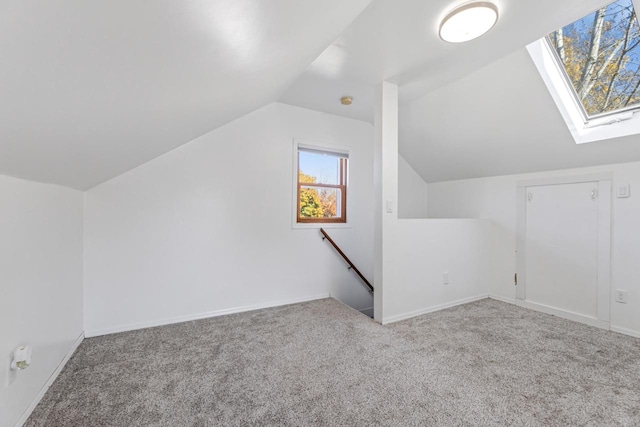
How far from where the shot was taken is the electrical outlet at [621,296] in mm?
2283

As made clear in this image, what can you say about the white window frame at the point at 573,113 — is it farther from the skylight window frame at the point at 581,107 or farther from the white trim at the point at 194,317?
the white trim at the point at 194,317

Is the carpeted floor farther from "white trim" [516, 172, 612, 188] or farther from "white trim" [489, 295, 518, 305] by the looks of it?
"white trim" [516, 172, 612, 188]

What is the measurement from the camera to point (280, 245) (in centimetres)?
295

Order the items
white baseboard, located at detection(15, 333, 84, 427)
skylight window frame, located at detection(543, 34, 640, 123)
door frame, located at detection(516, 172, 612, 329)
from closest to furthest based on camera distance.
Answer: white baseboard, located at detection(15, 333, 84, 427), skylight window frame, located at detection(543, 34, 640, 123), door frame, located at detection(516, 172, 612, 329)

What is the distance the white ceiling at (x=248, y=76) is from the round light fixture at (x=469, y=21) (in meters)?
0.06

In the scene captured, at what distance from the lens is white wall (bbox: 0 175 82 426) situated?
1187mm

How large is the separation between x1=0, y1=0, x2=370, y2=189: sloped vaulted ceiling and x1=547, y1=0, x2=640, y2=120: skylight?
6.13ft

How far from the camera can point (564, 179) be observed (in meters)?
2.66

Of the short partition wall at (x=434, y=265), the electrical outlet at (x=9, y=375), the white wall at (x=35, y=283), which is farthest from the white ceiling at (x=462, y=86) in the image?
the electrical outlet at (x=9, y=375)

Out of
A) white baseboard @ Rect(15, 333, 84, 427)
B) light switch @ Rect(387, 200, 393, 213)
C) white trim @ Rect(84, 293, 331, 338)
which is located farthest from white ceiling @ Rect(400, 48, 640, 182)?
white baseboard @ Rect(15, 333, 84, 427)

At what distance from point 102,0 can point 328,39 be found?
133cm

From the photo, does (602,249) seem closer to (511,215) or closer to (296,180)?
(511,215)

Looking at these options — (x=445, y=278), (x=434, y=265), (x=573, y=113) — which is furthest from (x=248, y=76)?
(x=573, y=113)

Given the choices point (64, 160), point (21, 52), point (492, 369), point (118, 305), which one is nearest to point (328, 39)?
point (21, 52)
